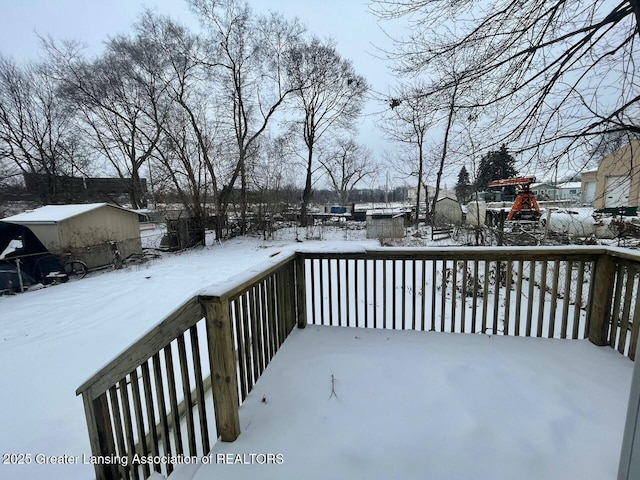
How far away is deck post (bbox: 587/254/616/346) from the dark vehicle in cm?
1056

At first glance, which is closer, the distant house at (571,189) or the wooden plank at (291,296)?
the wooden plank at (291,296)

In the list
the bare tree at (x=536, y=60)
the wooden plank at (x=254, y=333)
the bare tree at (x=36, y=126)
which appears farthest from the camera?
the bare tree at (x=36, y=126)

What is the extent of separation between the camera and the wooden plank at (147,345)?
143cm

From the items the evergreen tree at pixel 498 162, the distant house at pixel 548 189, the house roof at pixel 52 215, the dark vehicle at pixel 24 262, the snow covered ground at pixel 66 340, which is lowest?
the snow covered ground at pixel 66 340

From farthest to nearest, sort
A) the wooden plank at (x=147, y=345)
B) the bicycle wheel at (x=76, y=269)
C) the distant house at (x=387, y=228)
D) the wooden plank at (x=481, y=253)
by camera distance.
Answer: the distant house at (x=387, y=228) < the bicycle wheel at (x=76, y=269) < the wooden plank at (x=481, y=253) < the wooden plank at (x=147, y=345)

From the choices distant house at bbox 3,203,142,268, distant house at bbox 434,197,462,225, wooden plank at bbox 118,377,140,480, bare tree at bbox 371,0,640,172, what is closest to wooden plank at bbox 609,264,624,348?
bare tree at bbox 371,0,640,172

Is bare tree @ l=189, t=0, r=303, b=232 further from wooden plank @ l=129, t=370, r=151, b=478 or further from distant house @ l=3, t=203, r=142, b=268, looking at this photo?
wooden plank @ l=129, t=370, r=151, b=478

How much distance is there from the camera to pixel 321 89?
16234mm

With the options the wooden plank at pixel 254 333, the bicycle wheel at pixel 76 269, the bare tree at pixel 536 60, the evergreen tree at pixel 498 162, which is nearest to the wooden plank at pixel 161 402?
the wooden plank at pixel 254 333

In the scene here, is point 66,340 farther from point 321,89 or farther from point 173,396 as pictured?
point 321,89

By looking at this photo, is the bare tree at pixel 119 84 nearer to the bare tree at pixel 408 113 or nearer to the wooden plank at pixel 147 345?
the bare tree at pixel 408 113

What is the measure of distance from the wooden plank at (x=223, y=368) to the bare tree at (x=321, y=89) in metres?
14.1

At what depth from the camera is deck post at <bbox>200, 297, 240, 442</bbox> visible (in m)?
1.46

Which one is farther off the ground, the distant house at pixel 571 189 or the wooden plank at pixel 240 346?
the distant house at pixel 571 189
